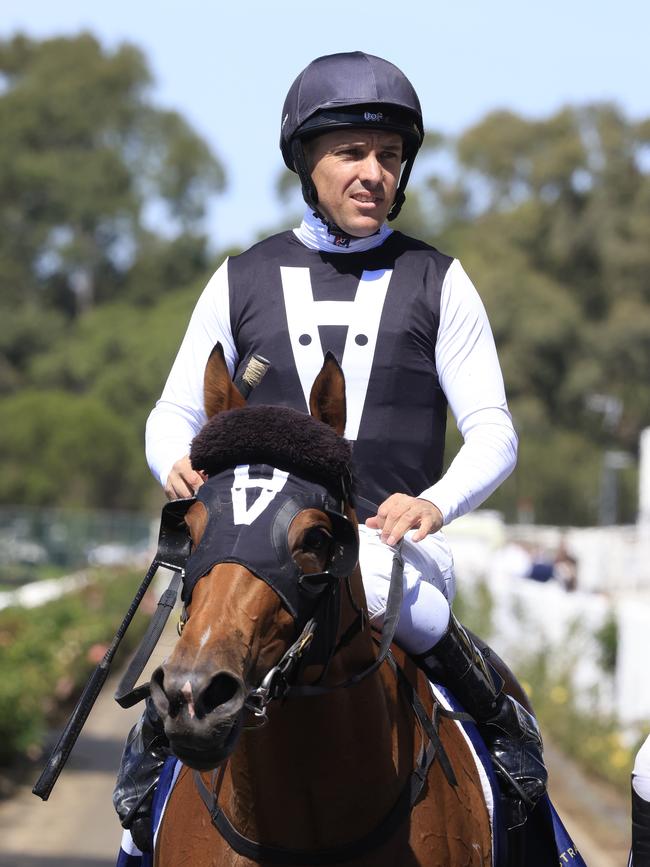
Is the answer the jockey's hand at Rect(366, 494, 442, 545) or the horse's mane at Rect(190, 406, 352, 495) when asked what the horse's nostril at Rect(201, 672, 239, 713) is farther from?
the jockey's hand at Rect(366, 494, 442, 545)

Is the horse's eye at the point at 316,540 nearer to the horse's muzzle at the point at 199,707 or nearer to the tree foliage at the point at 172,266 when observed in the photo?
the horse's muzzle at the point at 199,707

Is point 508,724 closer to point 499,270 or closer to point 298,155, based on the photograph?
point 298,155

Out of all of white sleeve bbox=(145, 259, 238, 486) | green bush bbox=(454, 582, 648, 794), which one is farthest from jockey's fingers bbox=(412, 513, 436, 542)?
green bush bbox=(454, 582, 648, 794)

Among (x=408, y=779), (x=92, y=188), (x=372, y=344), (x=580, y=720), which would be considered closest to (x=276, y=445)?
(x=372, y=344)

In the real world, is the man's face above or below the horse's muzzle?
above

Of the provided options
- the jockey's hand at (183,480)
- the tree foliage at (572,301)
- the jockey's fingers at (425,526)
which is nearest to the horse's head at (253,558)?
the jockey's hand at (183,480)

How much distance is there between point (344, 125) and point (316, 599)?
58.1 inches

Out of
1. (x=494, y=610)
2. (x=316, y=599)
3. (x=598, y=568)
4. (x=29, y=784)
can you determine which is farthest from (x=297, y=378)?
(x=598, y=568)

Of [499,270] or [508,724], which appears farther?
[499,270]

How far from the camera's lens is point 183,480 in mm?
3664

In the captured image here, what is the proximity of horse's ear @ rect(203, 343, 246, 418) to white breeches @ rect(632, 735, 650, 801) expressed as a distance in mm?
1568

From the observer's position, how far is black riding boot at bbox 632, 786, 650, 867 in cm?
429

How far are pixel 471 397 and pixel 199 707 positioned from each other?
1453 millimetres

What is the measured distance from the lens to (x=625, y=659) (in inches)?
534
